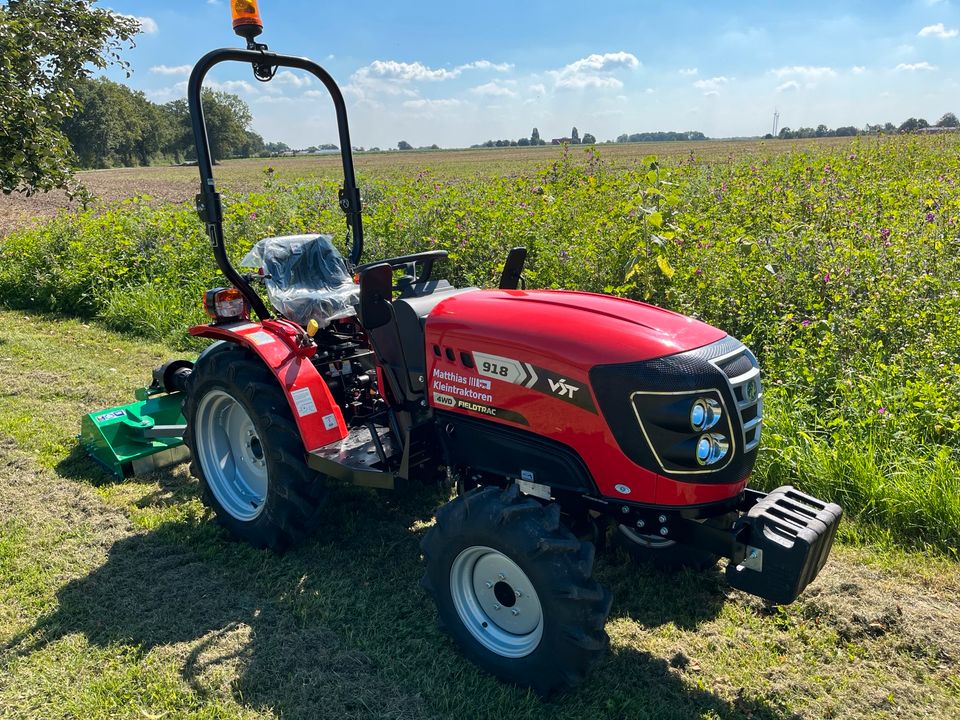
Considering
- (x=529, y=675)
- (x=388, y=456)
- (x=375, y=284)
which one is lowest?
(x=529, y=675)

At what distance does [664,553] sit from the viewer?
3297 mm

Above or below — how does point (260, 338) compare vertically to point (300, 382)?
above

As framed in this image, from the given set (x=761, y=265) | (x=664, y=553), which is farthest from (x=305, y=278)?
(x=761, y=265)

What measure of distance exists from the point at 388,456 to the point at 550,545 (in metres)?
1.11

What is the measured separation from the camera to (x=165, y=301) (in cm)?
779

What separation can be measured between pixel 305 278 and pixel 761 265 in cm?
355

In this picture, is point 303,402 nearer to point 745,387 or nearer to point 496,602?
point 496,602

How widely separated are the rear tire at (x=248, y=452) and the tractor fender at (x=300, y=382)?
0.09 metres

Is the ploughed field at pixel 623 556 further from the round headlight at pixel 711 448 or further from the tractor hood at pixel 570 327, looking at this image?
the tractor hood at pixel 570 327

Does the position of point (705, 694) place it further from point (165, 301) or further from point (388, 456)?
point (165, 301)

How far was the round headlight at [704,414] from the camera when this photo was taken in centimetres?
236

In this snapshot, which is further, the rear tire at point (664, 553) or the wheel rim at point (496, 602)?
the rear tire at point (664, 553)

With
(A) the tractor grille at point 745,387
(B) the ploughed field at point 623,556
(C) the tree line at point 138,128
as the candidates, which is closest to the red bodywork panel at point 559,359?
(A) the tractor grille at point 745,387

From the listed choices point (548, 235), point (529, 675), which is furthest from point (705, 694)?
point (548, 235)
